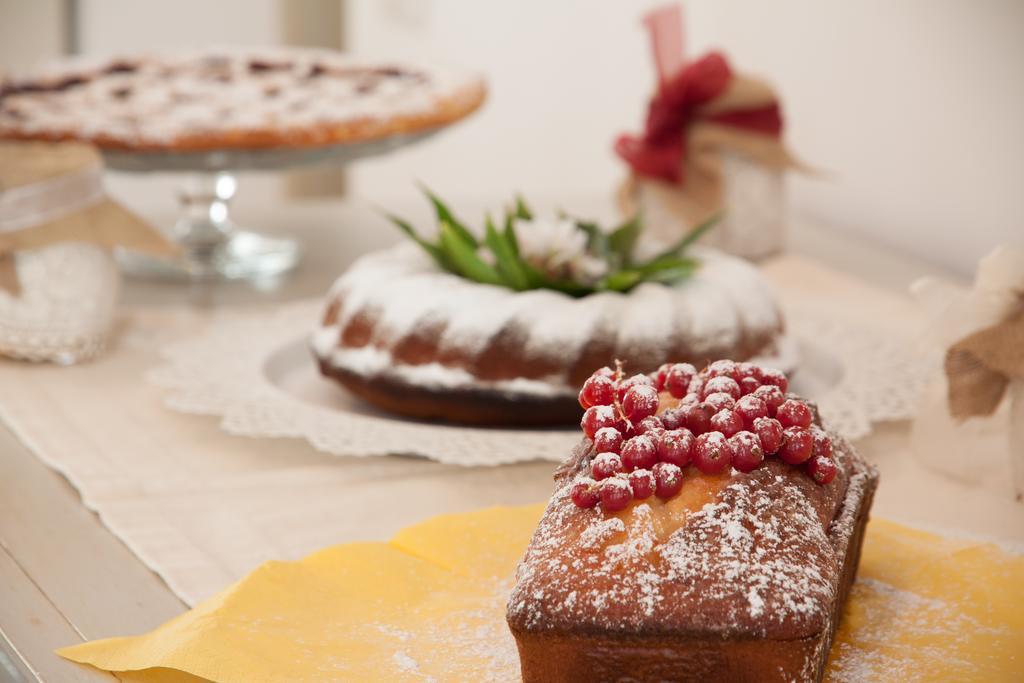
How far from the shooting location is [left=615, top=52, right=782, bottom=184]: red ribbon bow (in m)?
1.52

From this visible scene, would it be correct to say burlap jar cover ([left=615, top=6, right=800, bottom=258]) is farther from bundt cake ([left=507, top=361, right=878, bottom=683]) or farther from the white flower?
bundt cake ([left=507, top=361, right=878, bottom=683])

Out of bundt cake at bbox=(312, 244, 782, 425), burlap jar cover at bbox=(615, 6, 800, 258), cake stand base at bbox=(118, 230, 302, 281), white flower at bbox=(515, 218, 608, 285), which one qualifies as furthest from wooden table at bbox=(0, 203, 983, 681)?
burlap jar cover at bbox=(615, 6, 800, 258)

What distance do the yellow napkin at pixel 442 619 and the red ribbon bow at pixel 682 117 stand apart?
0.76 meters

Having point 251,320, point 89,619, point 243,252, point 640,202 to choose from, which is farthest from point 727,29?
point 89,619

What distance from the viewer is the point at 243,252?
1.60 meters

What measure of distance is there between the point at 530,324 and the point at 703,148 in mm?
561

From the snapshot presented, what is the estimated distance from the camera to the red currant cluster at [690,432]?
653mm

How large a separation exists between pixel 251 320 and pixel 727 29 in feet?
3.16

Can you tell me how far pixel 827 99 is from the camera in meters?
1.82

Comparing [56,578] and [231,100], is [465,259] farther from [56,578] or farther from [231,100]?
[231,100]

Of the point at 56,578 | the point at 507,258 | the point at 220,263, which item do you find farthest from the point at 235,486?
the point at 220,263

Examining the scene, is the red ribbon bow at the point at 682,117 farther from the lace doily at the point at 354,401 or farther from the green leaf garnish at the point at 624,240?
the green leaf garnish at the point at 624,240

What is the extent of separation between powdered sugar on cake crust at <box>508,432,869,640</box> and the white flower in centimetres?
45

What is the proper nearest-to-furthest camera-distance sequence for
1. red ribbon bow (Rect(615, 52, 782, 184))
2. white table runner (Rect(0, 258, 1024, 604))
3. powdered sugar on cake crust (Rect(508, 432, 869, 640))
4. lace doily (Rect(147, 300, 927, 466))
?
powdered sugar on cake crust (Rect(508, 432, 869, 640)), white table runner (Rect(0, 258, 1024, 604)), lace doily (Rect(147, 300, 927, 466)), red ribbon bow (Rect(615, 52, 782, 184))
